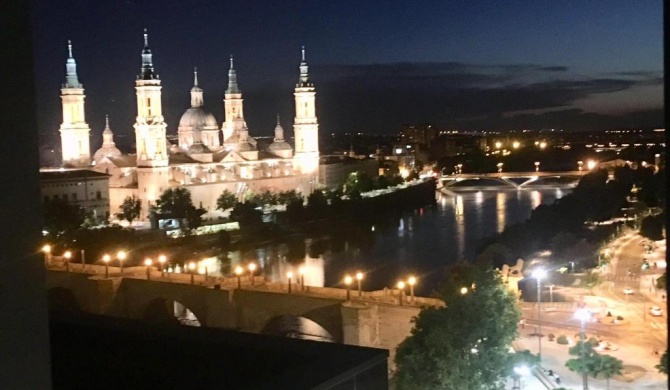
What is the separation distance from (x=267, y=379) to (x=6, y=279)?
70 cm

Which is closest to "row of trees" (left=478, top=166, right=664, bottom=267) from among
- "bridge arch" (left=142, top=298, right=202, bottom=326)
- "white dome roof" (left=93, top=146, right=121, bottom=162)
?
"bridge arch" (left=142, top=298, right=202, bottom=326)

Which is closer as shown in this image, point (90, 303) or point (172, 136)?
point (90, 303)

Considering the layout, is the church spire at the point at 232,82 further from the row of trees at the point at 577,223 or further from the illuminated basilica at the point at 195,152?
the row of trees at the point at 577,223

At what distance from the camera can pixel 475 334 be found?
310 centimetres

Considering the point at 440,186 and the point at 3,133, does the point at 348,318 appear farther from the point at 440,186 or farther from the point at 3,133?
the point at 440,186

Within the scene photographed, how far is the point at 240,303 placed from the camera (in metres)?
4.59

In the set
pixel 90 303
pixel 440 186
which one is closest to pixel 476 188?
pixel 440 186

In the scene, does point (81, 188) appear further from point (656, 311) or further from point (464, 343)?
point (464, 343)

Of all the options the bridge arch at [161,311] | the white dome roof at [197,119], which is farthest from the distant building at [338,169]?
the bridge arch at [161,311]

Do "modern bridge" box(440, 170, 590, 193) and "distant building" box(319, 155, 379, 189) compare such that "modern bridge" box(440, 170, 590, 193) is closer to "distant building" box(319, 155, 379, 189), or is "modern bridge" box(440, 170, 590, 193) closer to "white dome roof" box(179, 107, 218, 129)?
"distant building" box(319, 155, 379, 189)

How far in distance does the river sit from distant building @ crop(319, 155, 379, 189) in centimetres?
190

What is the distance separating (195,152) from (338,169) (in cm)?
382

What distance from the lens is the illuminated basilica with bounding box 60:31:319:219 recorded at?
10.2 meters

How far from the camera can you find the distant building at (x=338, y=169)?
13.9 m
